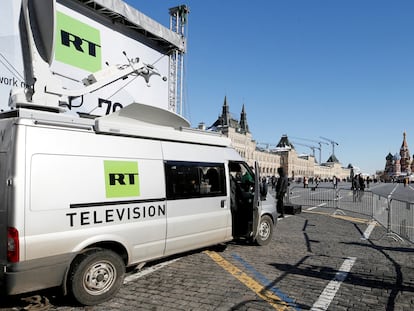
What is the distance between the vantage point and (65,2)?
11.0 meters

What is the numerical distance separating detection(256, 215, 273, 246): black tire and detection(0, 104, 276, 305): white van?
1643 millimetres

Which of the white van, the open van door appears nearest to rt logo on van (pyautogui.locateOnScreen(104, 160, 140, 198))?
the white van

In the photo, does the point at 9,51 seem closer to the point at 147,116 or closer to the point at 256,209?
the point at 147,116

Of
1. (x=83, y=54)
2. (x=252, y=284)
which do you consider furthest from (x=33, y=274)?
(x=83, y=54)

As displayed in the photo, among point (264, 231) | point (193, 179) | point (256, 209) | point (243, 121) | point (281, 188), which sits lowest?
point (264, 231)

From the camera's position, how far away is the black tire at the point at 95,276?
4.46 m

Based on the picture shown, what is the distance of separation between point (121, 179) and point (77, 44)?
7905mm

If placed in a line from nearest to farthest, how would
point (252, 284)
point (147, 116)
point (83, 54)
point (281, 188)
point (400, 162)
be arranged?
point (252, 284), point (147, 116), point (83, 54), point (281, 188), point (400, 162)

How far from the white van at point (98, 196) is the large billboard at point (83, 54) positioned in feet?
14.4

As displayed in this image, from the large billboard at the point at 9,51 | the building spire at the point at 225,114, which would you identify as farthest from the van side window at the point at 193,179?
the building spire at the point at 225,114

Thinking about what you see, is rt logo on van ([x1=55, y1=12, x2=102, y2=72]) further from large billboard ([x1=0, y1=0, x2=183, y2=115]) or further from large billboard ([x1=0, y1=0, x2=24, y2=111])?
large billboard ([x1=0, y1=0, x2=24, y2=111])

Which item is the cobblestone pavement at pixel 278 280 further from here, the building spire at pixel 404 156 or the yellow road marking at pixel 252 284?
the building spire at pixel 404 156

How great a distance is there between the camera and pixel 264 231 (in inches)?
328

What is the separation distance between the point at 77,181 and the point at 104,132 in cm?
86
